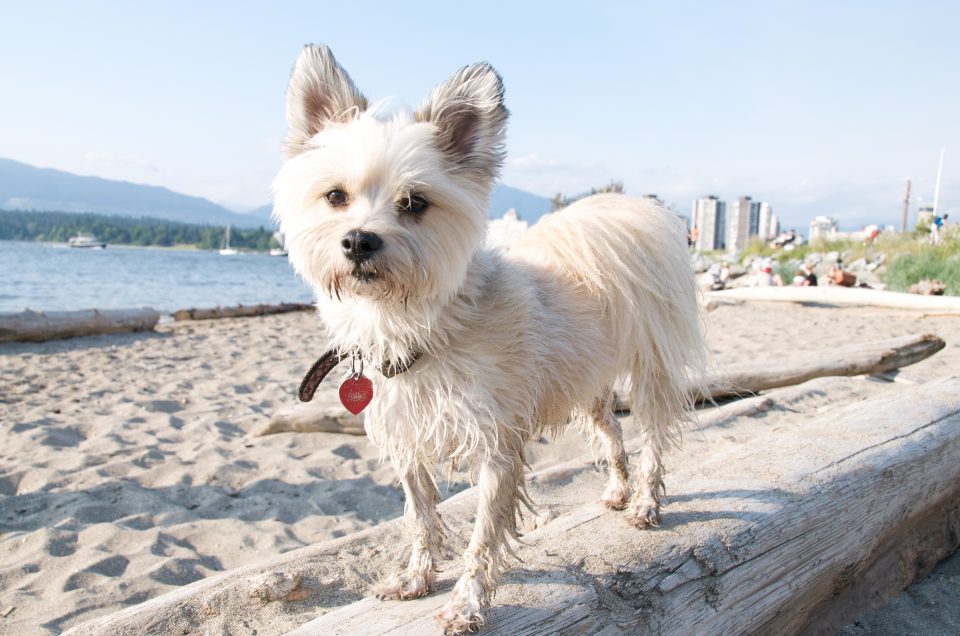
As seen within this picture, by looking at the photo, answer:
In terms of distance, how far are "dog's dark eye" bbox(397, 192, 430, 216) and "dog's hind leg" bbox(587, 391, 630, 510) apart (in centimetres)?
171

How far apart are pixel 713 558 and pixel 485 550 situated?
3.16 feet

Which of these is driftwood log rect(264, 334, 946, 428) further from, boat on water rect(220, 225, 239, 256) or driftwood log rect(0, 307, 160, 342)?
boat on water rect(220, 225, 239, 256)

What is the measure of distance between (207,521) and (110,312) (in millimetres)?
9804

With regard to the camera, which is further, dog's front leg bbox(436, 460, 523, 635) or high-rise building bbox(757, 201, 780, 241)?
high-rise building bbox(757, 201, 780, 241)

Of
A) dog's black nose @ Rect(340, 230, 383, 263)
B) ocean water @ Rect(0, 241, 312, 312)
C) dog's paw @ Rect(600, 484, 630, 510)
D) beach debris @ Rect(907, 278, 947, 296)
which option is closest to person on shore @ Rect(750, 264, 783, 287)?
beach debris @ Rect(907, 278, 947, 296)

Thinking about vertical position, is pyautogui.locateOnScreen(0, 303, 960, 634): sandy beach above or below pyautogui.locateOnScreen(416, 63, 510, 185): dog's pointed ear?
below

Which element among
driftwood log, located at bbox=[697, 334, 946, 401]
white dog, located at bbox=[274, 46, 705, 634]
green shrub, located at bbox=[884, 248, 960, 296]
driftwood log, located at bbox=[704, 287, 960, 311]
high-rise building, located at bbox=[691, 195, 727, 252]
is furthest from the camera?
high-rise building, located at bbox=[691, 195, 727, 252]

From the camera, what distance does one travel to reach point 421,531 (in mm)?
2781

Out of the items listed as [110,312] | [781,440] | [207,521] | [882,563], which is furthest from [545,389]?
[110,312]

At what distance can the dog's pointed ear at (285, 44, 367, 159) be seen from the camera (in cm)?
263

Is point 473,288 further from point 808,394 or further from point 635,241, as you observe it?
point 808,394

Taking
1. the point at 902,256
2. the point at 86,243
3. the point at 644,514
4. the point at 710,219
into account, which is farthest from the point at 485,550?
the point at 86,243

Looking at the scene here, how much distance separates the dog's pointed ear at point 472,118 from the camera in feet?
8.37

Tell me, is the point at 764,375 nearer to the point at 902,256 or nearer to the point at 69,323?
the point at 69,323
